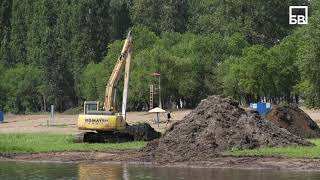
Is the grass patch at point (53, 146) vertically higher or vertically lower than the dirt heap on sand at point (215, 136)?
lower

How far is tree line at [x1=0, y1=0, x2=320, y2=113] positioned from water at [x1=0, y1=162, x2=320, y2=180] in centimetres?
5420

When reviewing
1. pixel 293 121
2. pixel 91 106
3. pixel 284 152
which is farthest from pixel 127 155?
pixel 293 121

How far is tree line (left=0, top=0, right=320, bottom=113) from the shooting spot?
99.3 m

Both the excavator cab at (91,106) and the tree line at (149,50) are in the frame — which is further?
the tree line at (149,50)

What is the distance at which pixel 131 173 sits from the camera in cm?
3048

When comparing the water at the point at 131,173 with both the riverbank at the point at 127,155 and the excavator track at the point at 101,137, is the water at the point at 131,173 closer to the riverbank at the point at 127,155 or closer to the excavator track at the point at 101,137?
the riverbank at the point at 127,155

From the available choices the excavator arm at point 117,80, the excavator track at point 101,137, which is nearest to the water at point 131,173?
the excavator track at point 101,137

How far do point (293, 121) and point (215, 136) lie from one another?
1191 centimetres

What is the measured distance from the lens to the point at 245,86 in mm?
96938

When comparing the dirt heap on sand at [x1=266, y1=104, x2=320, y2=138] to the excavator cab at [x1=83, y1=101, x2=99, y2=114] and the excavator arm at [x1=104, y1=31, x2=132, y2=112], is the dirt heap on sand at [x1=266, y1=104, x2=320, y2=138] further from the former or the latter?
the excavator cab at [x1=83, y1=101, x2=99, y2=114]

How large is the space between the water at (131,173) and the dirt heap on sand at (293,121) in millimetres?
16516

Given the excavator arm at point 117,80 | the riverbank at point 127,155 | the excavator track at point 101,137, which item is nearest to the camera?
the riverbank at point 127,155

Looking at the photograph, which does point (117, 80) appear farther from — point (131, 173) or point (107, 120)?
point (131, 173)

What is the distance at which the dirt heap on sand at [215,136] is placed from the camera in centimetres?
3662
